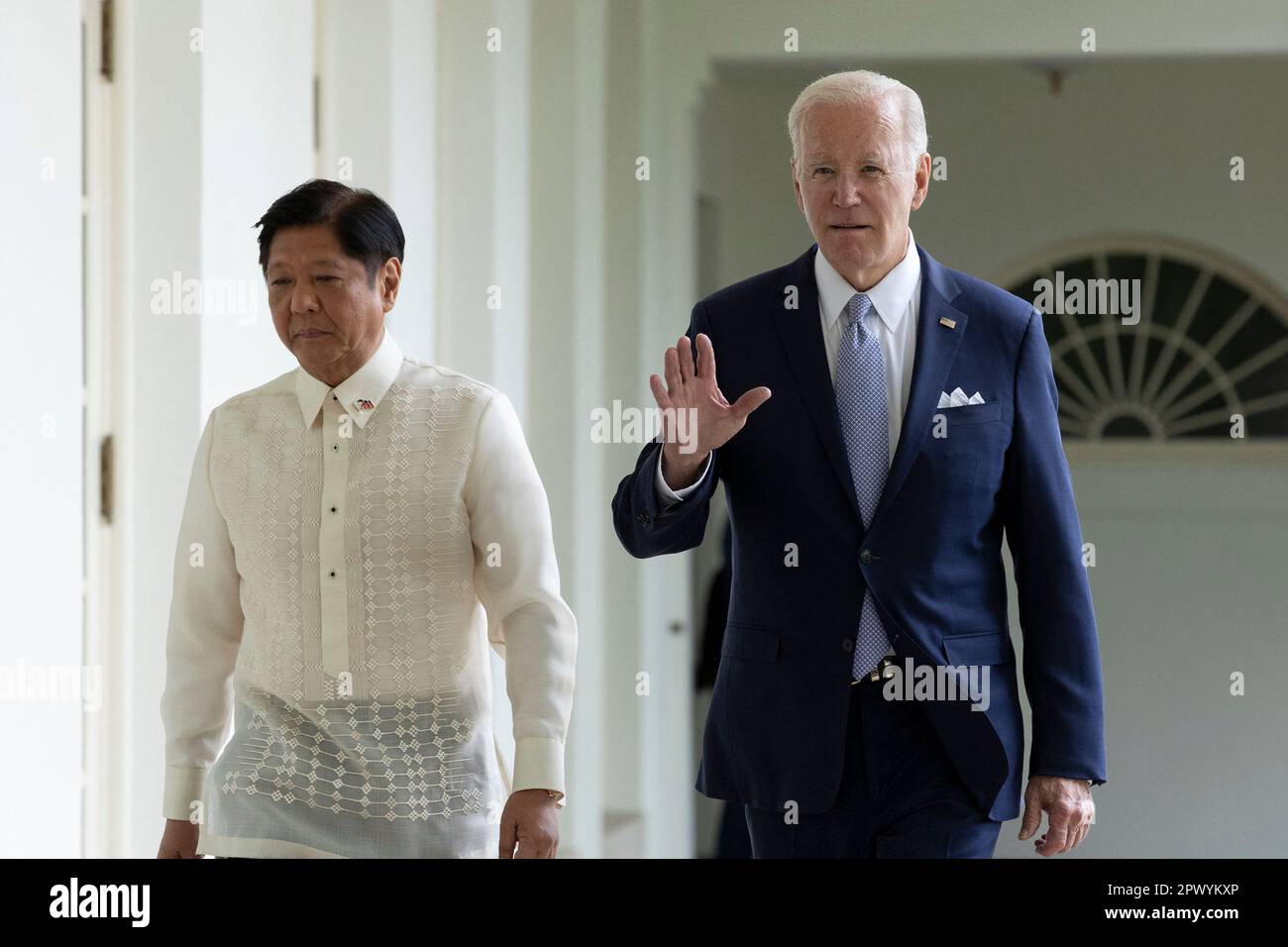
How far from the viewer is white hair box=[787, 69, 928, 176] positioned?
1880 mm

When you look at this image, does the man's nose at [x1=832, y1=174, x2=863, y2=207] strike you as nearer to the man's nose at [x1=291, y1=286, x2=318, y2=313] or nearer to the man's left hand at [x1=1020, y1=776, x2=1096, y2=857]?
the man's nose at [x1=291, y1=286, x2=318, y2=313]

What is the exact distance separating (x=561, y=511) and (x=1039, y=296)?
275 cm

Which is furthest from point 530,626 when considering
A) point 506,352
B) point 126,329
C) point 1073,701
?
point 506,352

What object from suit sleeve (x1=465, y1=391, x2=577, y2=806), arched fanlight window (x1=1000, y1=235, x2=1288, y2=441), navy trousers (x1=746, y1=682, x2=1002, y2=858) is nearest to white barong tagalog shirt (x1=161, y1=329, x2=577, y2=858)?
suit sleeve (x1=465, y1=391, x2=577, y2=806)

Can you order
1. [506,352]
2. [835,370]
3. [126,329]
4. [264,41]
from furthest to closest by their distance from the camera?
1. [506,352]
2. [264,41]
3. [126,329]
4. [835,370]

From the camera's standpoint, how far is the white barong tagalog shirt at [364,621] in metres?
1.74

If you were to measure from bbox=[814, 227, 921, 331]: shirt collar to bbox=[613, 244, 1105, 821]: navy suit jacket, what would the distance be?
3 cm

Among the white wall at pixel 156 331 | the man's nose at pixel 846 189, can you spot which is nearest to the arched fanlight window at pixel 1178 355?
the white wall at pixel 156 331

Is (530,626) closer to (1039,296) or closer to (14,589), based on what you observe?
(14,589)

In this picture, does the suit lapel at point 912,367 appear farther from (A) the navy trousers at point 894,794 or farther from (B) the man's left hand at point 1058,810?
(B) the man's left hand at point 1058,810

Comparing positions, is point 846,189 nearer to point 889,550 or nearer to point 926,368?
point 926,368

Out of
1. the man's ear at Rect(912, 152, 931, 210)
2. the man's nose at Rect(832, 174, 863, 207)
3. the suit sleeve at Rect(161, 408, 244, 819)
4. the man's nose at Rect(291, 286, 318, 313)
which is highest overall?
the man's ear at Rect(912, 152, 931, 210)

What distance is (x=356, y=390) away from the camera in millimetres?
1807

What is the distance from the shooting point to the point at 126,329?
2.50 m
